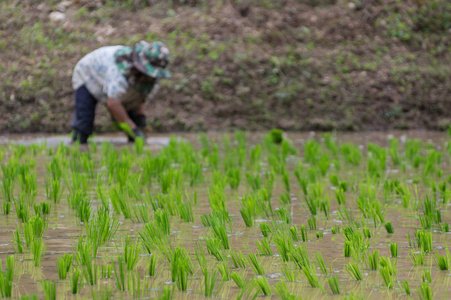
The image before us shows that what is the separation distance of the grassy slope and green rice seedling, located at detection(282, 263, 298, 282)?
8868mm

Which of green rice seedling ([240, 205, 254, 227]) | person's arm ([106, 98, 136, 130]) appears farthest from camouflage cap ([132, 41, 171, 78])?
green rice seedling ([240, 205, 254, 227])

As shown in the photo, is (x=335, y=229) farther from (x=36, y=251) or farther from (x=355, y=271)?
(x=36, y=251)

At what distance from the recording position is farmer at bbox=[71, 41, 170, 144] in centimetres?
746

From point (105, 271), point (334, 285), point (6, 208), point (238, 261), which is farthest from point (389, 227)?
point (6, 208)

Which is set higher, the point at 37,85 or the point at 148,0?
the point at 148,0

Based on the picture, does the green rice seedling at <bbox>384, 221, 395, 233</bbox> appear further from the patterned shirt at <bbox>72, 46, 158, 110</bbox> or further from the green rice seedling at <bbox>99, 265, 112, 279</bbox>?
the patterned shirt at <bbox>72, 46, 158, 110</bbox>

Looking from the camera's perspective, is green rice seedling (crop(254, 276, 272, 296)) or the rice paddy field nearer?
green rice seedling (crop(254, 276, 272, 296))

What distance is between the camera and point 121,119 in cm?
765

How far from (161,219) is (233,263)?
0.51 m

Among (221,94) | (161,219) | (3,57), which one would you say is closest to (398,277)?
(161,219)

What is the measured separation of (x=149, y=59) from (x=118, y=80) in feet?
1.30

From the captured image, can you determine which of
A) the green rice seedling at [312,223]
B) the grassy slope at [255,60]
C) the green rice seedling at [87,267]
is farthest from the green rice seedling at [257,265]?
the grassy slope at [255,60]

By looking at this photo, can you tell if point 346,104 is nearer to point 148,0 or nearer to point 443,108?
point 443,108

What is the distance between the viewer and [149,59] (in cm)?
745
